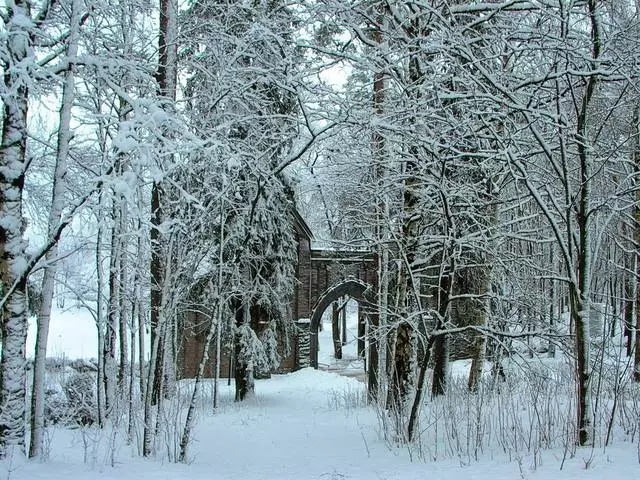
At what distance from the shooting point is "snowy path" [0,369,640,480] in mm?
4438

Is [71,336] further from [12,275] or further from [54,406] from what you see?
[12,275]

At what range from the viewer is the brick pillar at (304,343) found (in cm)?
2491

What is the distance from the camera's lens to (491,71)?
556 centimetres

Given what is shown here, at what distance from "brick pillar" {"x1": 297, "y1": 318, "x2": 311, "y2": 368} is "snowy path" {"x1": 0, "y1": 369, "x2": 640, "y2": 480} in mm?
12898

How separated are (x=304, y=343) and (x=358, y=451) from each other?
60.2ft

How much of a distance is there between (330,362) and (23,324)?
89.4 ft

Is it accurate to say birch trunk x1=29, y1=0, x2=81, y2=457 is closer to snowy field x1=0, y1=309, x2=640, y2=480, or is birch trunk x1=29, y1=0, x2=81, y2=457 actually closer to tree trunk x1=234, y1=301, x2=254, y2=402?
snowy field x1=0, y1=309, x2=640, y2=480

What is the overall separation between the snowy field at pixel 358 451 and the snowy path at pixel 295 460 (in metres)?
0.01

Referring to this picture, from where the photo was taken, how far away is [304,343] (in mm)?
25281

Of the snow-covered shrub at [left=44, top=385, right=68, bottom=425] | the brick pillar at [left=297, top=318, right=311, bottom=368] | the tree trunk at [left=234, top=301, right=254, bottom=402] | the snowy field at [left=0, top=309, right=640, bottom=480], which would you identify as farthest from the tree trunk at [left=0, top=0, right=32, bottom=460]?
the brick pillar at [left=297, top=318, right=311, bottom=368]

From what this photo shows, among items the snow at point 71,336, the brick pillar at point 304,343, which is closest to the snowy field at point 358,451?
the brick pillar at point 304,343

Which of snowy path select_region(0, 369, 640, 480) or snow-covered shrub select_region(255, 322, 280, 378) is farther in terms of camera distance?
snow-covered shrub select_region(255, 322, 280, 378)

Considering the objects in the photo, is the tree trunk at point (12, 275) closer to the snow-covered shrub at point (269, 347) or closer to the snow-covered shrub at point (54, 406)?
the snow-covered shrub at point (54, 406)

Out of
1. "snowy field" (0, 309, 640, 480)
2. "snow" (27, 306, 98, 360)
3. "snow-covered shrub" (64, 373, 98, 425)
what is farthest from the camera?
"snow" (27, 306, 98, 360)
